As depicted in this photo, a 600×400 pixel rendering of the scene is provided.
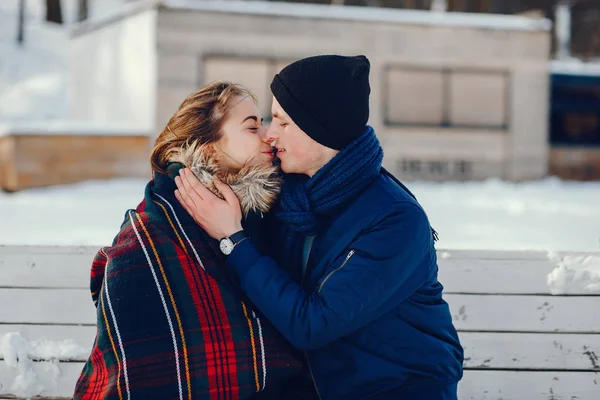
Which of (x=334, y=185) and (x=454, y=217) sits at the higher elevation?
(x=334, y=185)

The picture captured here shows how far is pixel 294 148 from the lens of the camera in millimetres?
2441

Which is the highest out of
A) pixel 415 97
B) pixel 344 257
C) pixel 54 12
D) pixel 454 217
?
pixel 54 12

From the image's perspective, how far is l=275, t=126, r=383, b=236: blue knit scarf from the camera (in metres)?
2.28

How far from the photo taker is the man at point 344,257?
2.16m

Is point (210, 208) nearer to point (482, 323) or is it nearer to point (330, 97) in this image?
point (330, 97)

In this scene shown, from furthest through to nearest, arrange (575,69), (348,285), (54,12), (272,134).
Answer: (54,12) → (575,69) → (272,134) → (348,285)

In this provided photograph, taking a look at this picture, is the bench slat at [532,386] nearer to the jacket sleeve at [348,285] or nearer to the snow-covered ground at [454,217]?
the snow-covered ground at [454,217]

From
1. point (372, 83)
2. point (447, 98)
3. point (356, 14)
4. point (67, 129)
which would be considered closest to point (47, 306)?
point (67, 129)

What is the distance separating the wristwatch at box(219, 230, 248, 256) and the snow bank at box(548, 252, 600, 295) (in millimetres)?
1537

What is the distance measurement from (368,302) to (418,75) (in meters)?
14.0

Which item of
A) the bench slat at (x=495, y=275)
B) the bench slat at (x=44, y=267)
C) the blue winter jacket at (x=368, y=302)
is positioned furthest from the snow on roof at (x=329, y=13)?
the blue winter jacket at (x=368, y=302)

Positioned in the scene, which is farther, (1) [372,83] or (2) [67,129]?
(1) [372,83]

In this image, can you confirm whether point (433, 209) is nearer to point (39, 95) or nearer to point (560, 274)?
point (560, 274)

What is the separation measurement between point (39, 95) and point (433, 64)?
22089 mm
